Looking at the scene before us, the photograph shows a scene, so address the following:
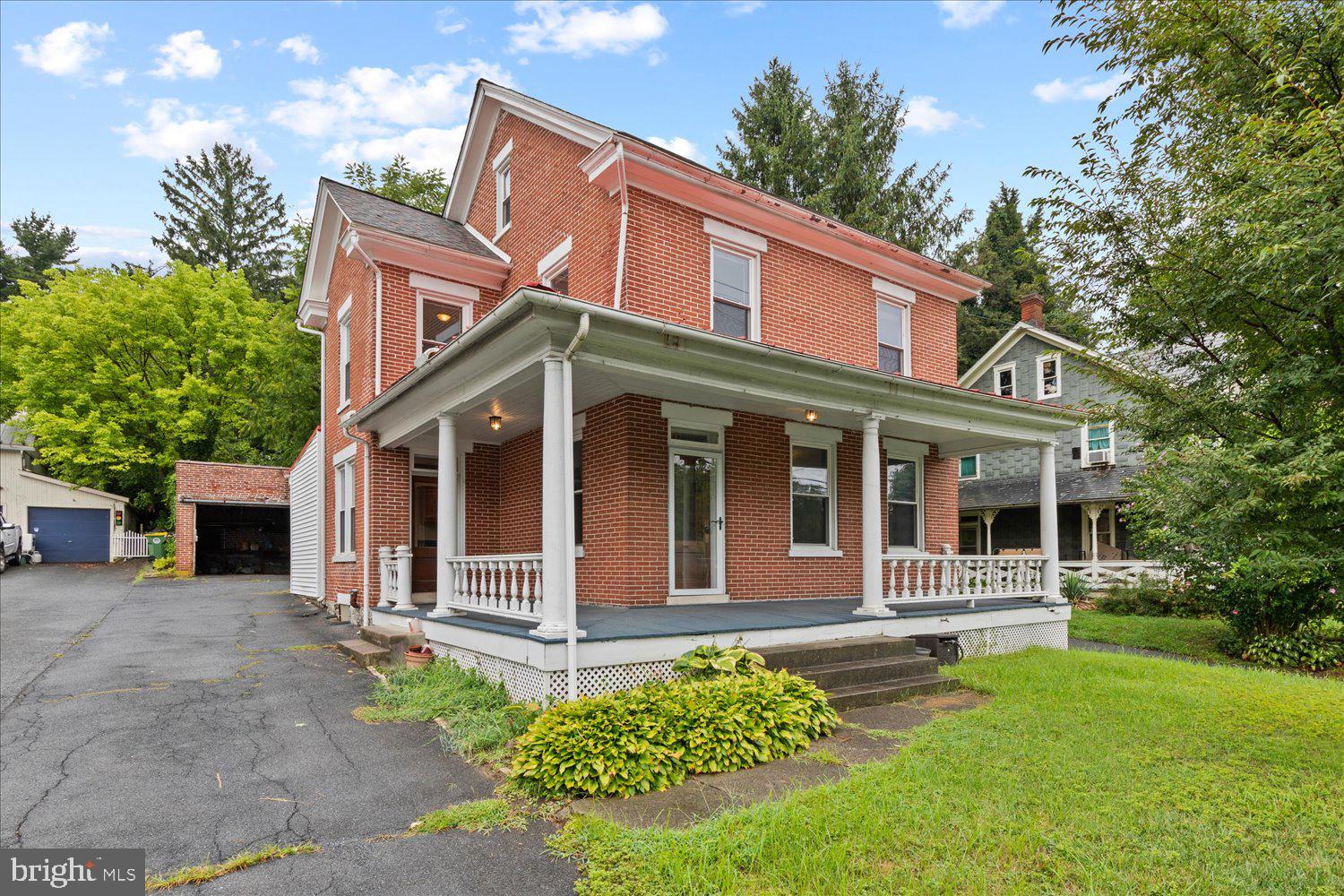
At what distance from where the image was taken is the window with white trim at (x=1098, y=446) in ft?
68.8

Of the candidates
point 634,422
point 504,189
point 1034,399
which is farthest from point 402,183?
point 1034,399

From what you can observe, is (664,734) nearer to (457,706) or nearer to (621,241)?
(457,706)

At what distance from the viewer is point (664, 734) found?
Result: 17.4 ft

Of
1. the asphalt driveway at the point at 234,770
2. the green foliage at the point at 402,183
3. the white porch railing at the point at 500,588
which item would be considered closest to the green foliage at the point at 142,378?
the green foliage at the point at 402,183

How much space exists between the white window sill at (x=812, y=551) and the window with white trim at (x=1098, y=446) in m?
13.9

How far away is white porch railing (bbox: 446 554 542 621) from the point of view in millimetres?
6870

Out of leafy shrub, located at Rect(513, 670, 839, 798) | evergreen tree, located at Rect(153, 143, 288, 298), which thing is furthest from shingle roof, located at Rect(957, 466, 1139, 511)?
evergreen tree, located at Rect(153, 143, 288, 298)

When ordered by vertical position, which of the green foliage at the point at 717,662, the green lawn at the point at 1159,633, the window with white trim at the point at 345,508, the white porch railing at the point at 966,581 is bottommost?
the green lawn at the point at 1159,633

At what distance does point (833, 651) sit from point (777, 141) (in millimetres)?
27141

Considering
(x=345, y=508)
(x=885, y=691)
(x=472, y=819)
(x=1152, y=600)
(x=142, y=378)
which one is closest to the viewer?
(x=472, y=819)

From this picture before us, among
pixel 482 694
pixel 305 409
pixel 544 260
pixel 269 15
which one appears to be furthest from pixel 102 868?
pixel 305 409

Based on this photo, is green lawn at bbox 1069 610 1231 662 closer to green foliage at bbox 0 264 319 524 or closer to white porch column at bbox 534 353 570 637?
white porch column at bbox 534 353 570 637

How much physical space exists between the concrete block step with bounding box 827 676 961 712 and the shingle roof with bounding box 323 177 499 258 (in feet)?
30.7

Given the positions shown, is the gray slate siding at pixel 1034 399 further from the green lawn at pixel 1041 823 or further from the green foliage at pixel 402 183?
the green foliage at pixel 402 183
